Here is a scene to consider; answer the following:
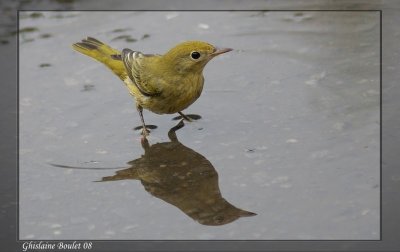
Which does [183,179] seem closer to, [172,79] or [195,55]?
[172,79]

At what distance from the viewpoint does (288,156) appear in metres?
7.40

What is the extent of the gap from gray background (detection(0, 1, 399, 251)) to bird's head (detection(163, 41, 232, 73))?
73.6 inches

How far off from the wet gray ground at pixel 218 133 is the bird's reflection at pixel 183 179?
0.06 feet

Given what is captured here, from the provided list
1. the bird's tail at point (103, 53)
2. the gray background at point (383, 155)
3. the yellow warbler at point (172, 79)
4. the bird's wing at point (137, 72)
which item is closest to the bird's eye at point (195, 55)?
the yellow warbler at point (172, 79)

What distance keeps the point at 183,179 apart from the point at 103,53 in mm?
2515

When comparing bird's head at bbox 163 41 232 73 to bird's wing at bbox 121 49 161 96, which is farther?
bird's wing at bbox 121 49 161 96

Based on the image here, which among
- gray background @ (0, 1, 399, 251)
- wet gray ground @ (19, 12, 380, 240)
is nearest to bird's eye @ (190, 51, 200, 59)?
wet gray ground @ (19, 12, 380, 240)

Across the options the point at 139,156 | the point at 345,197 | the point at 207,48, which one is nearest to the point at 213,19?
the point at 207,48

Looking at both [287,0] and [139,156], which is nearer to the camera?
[139,156]

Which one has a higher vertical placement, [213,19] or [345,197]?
[213,19]

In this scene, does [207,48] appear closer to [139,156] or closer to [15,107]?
[139,156]

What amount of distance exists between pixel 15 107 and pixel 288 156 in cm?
317

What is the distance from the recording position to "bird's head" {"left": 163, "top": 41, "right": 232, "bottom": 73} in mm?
7812

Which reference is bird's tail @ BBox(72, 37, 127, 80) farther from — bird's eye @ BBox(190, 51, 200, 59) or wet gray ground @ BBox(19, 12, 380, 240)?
bird's eye @ BBox(190, 51, 200, 59)
